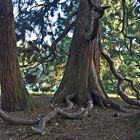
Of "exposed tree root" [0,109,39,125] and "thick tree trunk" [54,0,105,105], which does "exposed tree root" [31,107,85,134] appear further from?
"thick tree trunk" [54,0,105,105]

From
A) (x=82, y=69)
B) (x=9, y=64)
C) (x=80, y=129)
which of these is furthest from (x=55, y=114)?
(x=82, y=69)

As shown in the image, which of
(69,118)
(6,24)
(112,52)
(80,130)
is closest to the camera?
(80,130)

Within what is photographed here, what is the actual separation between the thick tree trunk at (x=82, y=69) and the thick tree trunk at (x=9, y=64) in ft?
5.02

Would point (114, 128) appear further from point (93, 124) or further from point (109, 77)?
point (109, 77)

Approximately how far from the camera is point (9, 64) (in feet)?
32.5

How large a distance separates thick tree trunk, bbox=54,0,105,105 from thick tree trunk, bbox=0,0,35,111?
153 cm

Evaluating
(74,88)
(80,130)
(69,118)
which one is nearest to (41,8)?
(74,88)

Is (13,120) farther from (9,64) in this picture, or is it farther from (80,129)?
(9,64)

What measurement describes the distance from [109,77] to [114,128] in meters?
12.6

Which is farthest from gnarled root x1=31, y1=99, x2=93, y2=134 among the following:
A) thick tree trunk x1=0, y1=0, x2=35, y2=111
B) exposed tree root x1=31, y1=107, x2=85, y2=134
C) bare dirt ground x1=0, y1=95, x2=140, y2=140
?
thick tree trunk x1=0, y1=0, x2=35, y2=111

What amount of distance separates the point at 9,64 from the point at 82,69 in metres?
2.19

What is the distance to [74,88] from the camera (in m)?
11.3

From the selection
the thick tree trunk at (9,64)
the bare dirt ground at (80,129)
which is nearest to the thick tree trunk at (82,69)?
the thick tree trunk at (9,64)

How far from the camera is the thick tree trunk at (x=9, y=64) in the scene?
32.4ft
